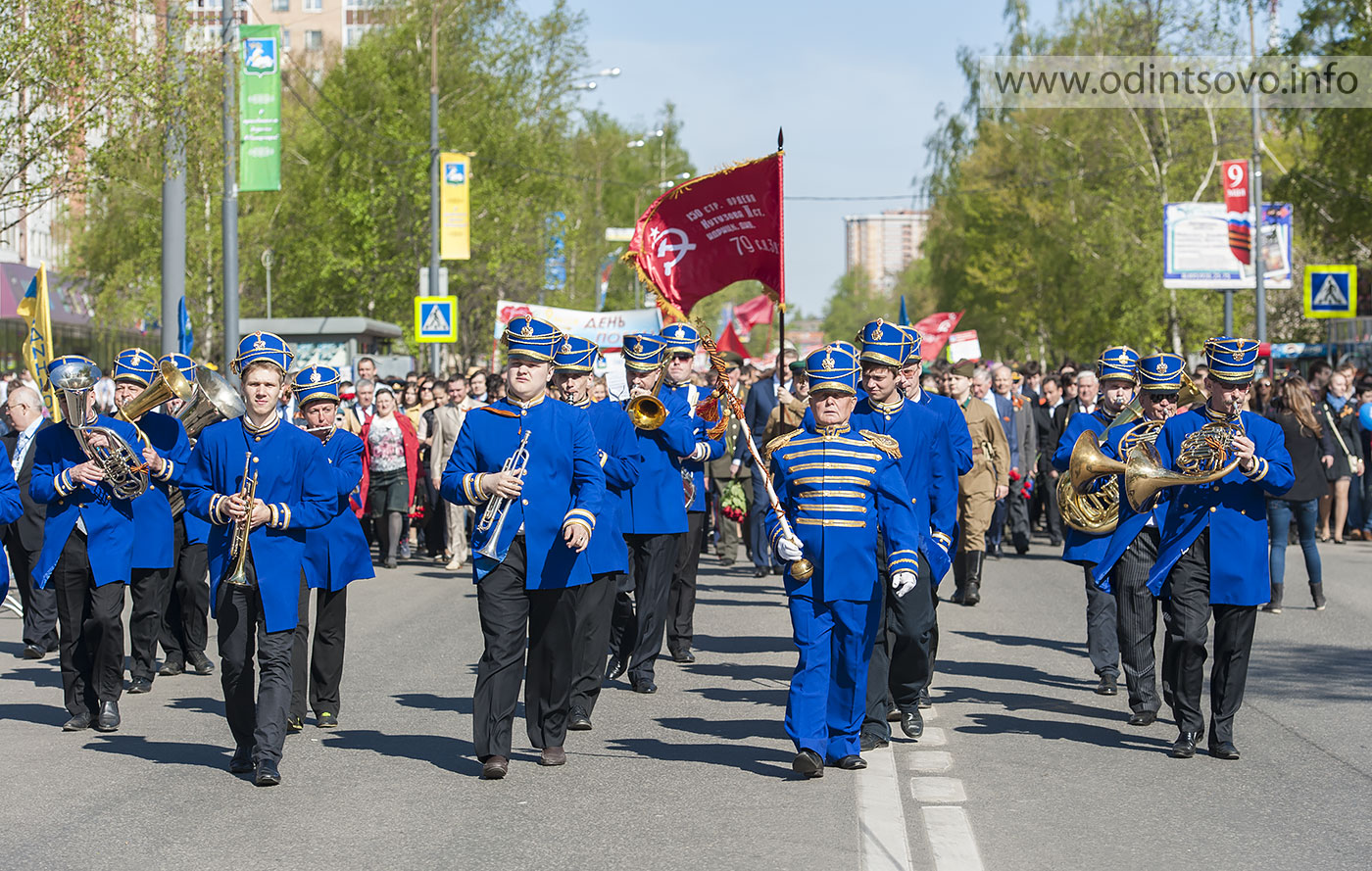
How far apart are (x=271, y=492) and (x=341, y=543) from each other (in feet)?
5.21

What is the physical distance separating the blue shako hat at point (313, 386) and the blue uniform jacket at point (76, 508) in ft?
2.89

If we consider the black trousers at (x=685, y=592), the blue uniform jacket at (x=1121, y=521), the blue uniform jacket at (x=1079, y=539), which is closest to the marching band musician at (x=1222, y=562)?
the blue uniform jacket at (x=1121, y=521)

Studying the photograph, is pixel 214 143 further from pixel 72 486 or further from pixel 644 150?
pixel 644 150

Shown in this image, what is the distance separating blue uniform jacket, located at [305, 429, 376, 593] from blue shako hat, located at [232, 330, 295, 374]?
1.08 meters

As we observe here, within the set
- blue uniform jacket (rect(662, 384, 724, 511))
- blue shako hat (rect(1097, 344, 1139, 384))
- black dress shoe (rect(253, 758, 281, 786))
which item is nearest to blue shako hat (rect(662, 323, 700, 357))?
blue uniform jacket (rect(662, 384, 724, 511))

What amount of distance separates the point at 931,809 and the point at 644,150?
82923mm

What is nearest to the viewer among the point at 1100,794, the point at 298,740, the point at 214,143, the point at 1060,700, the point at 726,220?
the point at 1100,794

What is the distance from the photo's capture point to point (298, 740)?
8.49 meters

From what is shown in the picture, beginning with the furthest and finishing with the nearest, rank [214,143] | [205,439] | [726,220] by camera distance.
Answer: [214,143]
[726,220]
[205,439]

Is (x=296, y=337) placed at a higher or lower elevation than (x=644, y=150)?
lower

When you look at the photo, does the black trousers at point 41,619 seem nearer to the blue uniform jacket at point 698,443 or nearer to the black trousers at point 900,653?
the blue uniform jacket at point 698,443

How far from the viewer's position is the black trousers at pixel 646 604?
32.9 feet

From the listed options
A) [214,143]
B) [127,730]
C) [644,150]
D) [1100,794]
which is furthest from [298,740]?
[644,150]

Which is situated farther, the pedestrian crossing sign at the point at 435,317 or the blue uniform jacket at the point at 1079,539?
the pedestrian crossing sign at the point at 435,317
